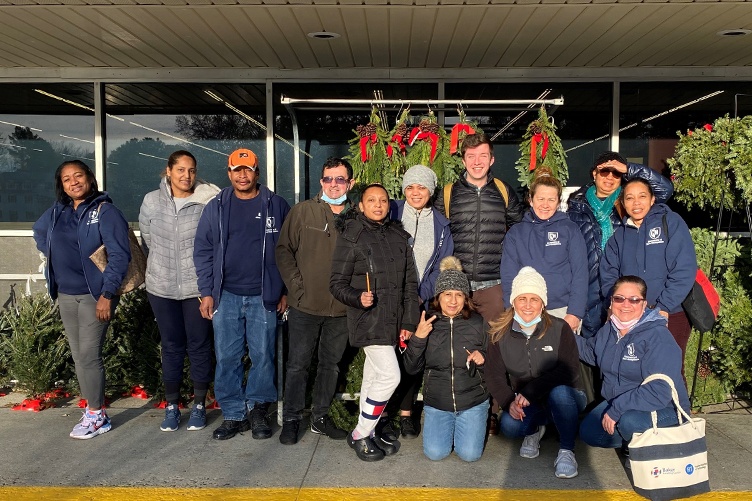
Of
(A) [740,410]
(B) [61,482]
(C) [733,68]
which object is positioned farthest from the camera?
(C) [733,68]

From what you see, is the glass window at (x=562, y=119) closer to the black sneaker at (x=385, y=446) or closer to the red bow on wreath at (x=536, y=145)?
the red bow on wreath at (x=536, y=145)

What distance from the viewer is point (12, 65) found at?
6996 mm

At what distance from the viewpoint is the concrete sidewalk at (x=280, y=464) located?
4.00 meters

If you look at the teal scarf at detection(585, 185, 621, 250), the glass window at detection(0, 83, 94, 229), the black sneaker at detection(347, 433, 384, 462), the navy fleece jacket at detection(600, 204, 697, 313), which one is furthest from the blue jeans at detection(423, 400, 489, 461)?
the glass window at detection(0, 83, 94, 229)

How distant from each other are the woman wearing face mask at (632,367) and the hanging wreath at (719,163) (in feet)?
5.01

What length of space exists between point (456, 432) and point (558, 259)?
4.07 feet

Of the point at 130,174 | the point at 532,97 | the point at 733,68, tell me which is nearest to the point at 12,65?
the point at 130,174

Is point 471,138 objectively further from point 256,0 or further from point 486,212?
point 256,0

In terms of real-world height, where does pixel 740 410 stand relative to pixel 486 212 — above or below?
below

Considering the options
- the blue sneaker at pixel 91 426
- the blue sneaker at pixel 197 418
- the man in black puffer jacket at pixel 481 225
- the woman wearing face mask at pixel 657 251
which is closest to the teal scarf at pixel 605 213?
the woman wearing face mask at pixel 657 251

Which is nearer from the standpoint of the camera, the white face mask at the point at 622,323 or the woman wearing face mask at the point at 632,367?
the woman wearing face mask at the point at 632,367

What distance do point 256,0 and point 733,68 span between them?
4735 mm

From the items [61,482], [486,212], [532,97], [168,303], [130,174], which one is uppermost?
[532,97]

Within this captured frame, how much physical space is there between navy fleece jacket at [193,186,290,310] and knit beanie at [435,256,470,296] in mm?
1107
